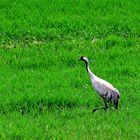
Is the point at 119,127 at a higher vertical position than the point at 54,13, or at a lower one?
higher

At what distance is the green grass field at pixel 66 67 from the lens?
9.18 metres

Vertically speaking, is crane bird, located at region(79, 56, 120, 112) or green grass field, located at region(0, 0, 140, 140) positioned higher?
crane bird, located at region(79, 56, 120, 112)

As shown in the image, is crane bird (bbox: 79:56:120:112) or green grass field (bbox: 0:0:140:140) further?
crane bird (bbox: 79:56:120:112)

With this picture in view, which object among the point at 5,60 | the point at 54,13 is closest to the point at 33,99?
the point at 5,60

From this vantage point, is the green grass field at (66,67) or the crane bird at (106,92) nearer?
the green grass field at (66,67)

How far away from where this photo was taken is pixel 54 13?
17.2m

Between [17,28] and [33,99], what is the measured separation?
5683 mm

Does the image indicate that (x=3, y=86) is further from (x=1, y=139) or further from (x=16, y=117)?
(x=1, y=139)

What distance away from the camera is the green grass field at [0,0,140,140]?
9180 mm

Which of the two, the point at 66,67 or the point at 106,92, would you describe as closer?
the point at 106,92

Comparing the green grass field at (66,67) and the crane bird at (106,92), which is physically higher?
the crane bird at (106,92)

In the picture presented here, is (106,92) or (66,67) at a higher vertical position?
(106,92)

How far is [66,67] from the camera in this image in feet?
43.2

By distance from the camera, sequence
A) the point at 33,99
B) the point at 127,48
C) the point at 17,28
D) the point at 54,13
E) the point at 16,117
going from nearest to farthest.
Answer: the point at 16,117 < the point at 33,99 < the point at 127,48 < the point at 17,28 < the point at 54,13
